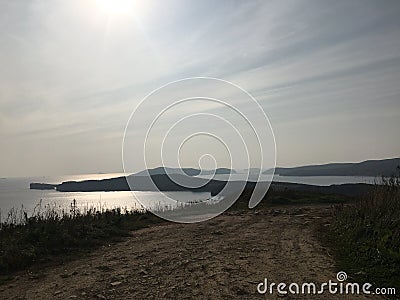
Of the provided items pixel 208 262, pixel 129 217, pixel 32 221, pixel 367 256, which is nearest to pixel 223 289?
pixel 208 262

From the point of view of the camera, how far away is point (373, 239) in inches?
332

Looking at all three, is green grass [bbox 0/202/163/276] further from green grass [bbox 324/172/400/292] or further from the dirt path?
green grass [bbox 324/172/400/292]

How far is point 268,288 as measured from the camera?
6137mm

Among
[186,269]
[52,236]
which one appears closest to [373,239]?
[186,269]

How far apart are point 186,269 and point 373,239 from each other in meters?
4.14

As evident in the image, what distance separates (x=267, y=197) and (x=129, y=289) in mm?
21028

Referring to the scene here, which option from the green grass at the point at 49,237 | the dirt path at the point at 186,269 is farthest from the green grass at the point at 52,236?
the dirt path at the point at 186,269

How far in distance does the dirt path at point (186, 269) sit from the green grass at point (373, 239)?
46 cm

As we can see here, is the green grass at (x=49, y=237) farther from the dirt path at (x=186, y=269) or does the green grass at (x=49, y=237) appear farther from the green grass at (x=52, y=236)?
the dirt path at (x=186, y=269)

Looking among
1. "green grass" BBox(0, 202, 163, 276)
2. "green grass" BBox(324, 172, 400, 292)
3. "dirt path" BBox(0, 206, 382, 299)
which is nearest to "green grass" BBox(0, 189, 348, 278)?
"green grass" BBox(0, 202, 163, 276)

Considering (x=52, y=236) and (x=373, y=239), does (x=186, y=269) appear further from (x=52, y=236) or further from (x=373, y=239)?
(x=52, y=236)

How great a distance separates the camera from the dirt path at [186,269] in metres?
6.25

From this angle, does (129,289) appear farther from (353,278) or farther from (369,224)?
(369,224)

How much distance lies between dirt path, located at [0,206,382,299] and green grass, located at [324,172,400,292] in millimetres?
455
